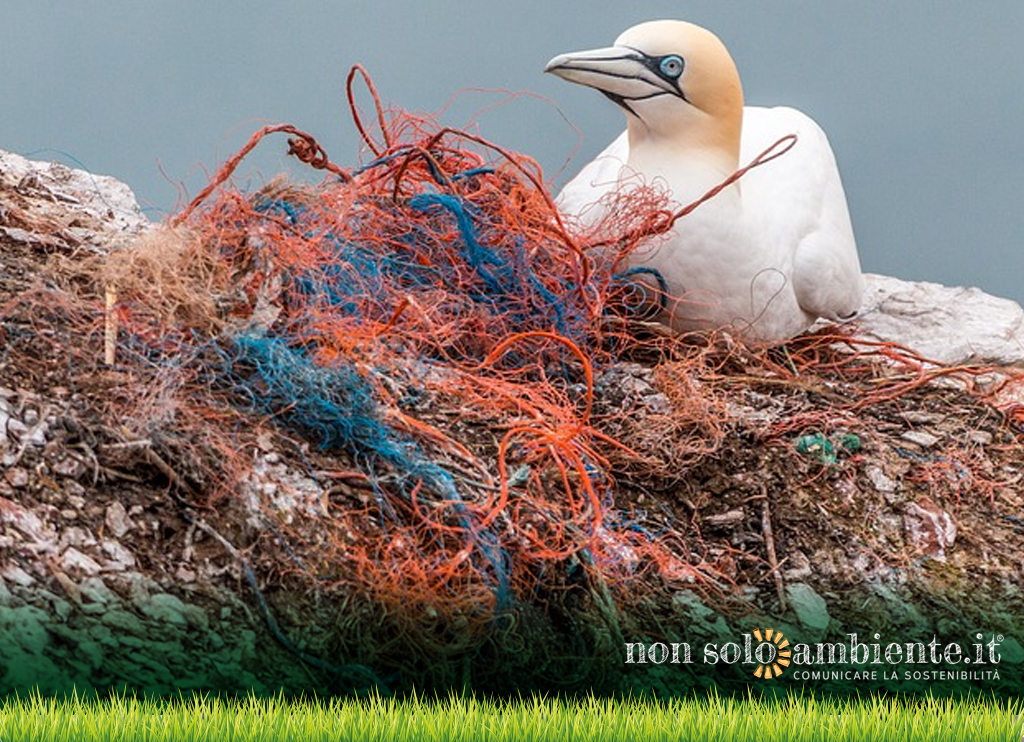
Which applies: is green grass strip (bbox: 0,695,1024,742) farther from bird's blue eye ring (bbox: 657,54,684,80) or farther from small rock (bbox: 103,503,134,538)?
bird's blue eye ring (bbox: 657,54,684,80)

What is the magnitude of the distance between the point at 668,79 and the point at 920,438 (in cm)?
163

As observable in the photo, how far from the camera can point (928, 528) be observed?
17.2 feet

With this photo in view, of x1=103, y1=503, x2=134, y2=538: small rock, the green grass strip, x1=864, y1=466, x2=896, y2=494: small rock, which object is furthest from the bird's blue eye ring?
x1=103, y1=503, x2=134, y2=538: small rock

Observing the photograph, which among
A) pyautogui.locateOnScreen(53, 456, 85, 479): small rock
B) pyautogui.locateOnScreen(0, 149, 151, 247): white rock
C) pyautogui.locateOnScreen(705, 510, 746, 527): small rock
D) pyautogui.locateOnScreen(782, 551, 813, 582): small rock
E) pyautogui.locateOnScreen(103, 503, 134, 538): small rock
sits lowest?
pyautogui.locateOnScreen(103, 503, 134, 538): small rock

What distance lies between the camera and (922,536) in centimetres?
520

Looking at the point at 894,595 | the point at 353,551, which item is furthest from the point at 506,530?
the point at 894,595

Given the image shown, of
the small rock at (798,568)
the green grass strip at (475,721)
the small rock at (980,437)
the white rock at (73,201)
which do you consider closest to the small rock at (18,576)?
the green grass strip at (475,721)

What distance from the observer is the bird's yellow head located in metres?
5.89

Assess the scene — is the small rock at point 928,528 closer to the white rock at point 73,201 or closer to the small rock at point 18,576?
the small rock at point 18,576

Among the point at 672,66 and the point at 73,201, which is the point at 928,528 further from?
the point at 73,201

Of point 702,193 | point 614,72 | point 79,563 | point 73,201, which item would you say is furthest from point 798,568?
point 73,201

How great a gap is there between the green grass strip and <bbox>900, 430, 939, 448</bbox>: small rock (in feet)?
5.42

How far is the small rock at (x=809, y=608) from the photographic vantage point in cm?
469

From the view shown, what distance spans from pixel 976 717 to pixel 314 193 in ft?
10.1
